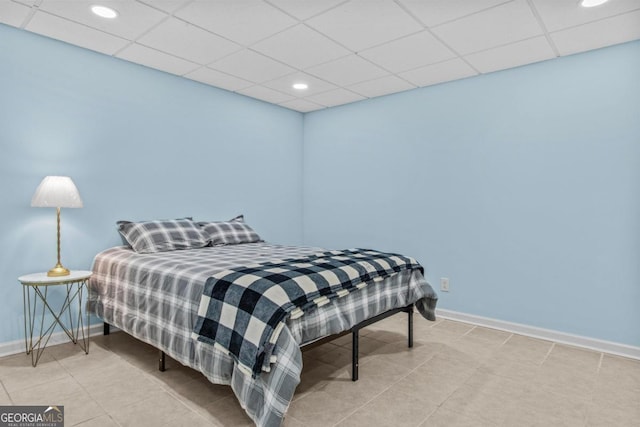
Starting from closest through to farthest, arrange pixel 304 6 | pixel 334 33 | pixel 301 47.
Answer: pixel 304 6, pixel 334 33, pixel 301 47

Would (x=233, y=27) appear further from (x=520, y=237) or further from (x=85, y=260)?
(x=520, y=237)

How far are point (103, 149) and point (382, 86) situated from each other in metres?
2.78

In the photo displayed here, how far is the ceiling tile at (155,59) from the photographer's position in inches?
118

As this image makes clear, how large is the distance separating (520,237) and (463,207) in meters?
0.58

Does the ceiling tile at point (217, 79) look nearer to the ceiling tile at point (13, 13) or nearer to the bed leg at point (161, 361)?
the ceiling tile at point (13, 13)

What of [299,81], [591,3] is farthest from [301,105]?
[591,3]

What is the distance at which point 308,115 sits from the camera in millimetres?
4992

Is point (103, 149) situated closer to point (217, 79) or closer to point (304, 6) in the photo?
point (217, 79)

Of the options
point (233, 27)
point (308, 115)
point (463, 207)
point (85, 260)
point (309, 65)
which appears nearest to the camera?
point (233, 27)

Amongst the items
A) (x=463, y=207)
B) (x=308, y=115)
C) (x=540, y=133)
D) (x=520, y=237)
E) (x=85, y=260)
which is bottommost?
(x=85, y=260)

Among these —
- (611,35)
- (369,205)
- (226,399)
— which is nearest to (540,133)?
(611,35)

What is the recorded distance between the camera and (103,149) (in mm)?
3111

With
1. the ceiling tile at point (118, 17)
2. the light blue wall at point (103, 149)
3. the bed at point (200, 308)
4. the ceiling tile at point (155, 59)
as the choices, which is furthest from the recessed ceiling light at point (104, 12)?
the bed at point (200, 308)

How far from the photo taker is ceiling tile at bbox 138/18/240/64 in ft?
8.66
